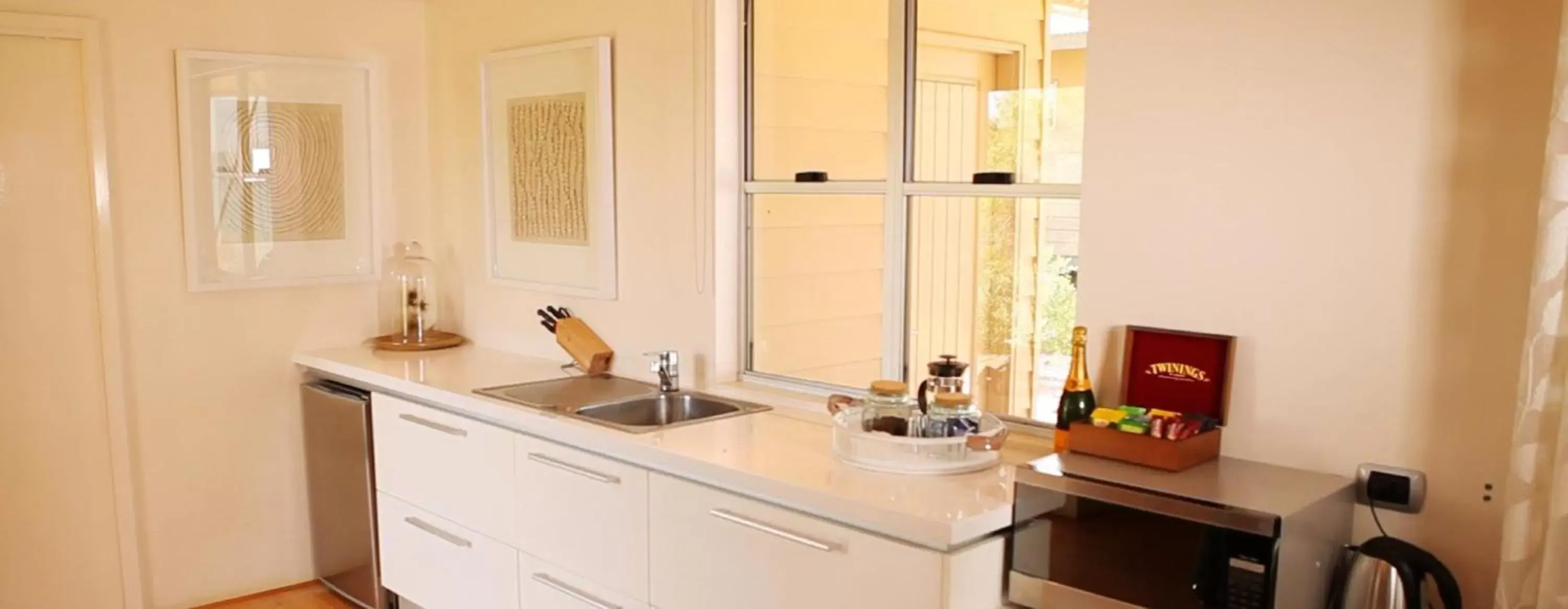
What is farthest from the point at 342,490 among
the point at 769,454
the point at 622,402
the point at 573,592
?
the point at 769,454

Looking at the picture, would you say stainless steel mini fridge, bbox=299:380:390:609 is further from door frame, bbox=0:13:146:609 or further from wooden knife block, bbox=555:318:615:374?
wooden knife block, bbox=555:318:615:374

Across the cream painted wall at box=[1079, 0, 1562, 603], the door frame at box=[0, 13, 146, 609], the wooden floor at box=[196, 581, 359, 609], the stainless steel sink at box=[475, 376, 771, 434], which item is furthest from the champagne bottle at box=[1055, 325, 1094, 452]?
the door frame at box=[0, 13, 146, 609]

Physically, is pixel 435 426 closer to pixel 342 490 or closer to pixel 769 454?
pixel 342 490

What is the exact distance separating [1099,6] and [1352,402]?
3.06ft

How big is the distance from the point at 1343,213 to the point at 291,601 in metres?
3.57

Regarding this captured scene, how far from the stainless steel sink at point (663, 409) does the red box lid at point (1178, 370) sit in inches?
43.8

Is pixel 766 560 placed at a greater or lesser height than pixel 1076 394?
lesser

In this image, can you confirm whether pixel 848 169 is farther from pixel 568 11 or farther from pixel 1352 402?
pixel 1352 402

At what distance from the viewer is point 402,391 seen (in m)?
3.53

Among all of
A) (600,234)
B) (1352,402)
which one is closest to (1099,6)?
(1352,402)

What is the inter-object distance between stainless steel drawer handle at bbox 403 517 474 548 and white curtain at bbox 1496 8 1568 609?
254 cm

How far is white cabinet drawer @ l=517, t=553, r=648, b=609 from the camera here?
2836 mm

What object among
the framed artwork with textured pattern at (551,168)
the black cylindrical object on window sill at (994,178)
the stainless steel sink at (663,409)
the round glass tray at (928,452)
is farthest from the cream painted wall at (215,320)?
the round glass tray at (928,452)

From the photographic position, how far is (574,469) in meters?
2.88
